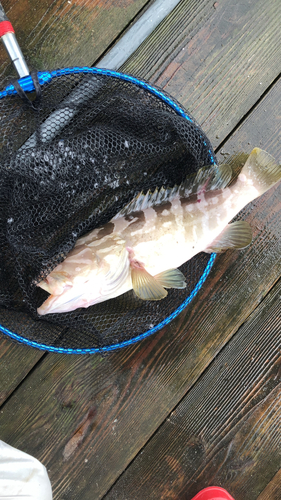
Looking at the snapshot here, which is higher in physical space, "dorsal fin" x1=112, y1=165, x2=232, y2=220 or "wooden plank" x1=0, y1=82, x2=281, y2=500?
"dorsal fin" x1=112, y1=165, x2=232, y2=220

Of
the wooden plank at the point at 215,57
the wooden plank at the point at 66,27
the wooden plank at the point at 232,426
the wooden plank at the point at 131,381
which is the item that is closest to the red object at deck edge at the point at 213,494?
the wooden plank at the point at 232,426

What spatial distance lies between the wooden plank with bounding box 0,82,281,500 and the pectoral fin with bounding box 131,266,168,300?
40 cm

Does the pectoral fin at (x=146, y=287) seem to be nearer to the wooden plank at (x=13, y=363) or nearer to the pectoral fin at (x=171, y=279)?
the pectoral fin at (x=171, y=279)

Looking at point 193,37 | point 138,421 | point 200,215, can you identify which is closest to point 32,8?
point 193,37

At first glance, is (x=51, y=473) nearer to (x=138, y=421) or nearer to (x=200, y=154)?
(x=138, y=421)

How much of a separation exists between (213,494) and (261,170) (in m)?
1.48

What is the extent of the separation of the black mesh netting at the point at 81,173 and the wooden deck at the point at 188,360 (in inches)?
9.6

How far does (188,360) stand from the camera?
1.67m

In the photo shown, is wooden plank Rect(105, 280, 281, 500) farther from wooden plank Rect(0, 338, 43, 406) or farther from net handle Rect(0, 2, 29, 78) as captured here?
net handle Rect(0, 2, 29, 78)

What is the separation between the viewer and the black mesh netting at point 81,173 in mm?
1233

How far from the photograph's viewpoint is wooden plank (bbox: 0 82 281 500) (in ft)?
5.33

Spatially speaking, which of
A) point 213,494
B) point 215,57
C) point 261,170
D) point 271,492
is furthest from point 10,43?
point 271,492

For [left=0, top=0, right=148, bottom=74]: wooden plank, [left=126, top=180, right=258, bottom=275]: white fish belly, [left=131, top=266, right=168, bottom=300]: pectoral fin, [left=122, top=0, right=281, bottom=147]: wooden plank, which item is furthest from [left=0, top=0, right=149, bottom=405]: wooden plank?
[left=126, top=180, right=258, bottom=275]: white fish belly

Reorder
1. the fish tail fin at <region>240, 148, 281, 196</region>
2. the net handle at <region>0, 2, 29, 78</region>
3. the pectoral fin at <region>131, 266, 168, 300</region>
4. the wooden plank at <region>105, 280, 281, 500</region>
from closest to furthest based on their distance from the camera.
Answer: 1. the net handle at <region>0, 2, 29, 78</region>
2. the pectoral fin at <region>131, 266, 168, 300</region>
3. the fish tail fin at <region>240, 148, 281, 196</region>
4. the wooden plank at <region>105, 280, 281, 500</region>
